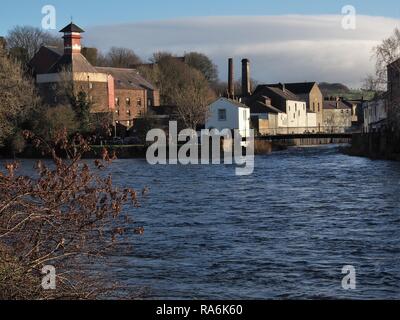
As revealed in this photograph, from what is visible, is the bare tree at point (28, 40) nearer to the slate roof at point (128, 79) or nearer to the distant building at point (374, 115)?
the slate roof at point (128, 79)

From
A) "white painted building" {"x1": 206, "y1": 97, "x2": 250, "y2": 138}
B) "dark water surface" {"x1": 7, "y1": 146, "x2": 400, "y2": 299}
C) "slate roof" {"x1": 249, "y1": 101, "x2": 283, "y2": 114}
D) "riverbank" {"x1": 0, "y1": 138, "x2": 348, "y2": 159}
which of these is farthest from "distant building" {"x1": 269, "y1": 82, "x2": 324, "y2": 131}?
"dark water surface" {"x1": 7, "y1": 146, "x2": 400, "y2": 299}

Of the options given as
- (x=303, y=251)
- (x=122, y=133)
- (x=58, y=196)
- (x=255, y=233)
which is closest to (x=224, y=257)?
(x=303, y=251)

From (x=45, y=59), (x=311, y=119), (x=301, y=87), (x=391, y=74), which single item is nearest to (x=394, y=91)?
(x=391, y=74)

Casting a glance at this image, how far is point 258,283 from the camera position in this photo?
44.3 ft

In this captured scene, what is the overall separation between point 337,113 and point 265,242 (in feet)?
434

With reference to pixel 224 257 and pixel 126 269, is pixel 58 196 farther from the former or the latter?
pixel 224 257

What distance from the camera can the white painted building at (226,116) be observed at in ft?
269

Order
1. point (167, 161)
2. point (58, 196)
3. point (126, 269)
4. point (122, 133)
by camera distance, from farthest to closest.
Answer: point (122, 133)
point (167, 161)
point (126, 269)
point (58, 196)
